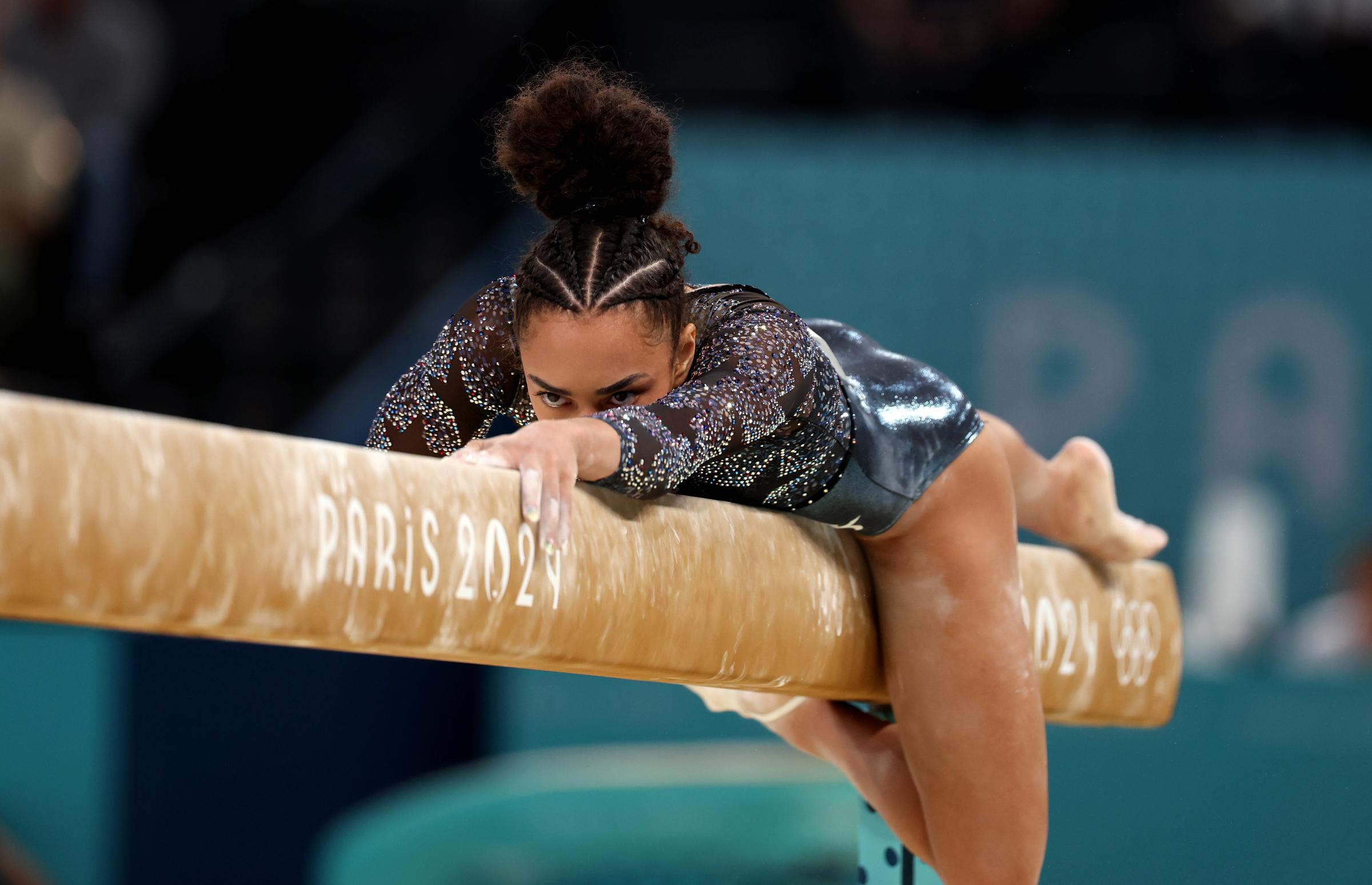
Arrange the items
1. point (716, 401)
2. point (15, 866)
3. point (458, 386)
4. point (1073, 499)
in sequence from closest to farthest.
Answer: point (716, 401), point (458, 386), point (1073, 499), point (15, 866)

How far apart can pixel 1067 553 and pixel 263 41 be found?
14.7 feet

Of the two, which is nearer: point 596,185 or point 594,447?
point 594,447

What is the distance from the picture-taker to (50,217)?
16.9 feet

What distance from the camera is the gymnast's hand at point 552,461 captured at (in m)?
1.52

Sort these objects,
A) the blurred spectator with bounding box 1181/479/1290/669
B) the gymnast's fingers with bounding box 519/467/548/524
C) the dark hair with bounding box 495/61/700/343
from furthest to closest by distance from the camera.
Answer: the blurred spectator with bounding box 1181/479/1290/669 → the dark hair with bounding box 495/61/700/343 → the gymnast's fingers with bounding box 519/467/548/524

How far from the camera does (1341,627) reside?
519cm

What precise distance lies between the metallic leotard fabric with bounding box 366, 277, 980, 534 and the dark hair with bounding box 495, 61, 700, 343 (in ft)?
0.33

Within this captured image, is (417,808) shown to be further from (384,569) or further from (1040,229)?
(384,569)

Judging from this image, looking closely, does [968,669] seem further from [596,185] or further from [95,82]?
[95,82]

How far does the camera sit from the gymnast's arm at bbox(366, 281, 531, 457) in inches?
75.2

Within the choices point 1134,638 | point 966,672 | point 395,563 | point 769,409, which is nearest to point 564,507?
point 395,563

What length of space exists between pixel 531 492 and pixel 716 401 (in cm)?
24

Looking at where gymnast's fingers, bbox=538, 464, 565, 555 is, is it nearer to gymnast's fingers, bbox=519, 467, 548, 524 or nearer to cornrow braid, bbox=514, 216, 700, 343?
gymnast's fingers, bbox=519, 467, 548, 524

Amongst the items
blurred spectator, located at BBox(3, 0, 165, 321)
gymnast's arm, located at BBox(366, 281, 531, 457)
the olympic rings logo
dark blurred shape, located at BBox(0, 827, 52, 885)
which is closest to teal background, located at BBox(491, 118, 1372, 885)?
blurred spectator, located at BBox(3, 0, 165, 321)
